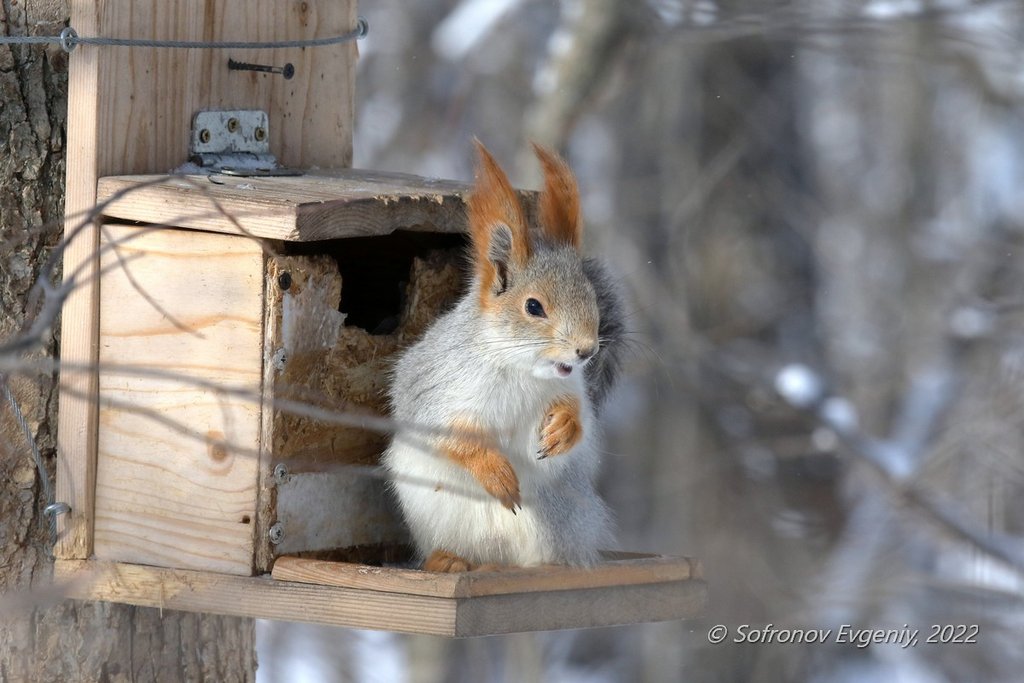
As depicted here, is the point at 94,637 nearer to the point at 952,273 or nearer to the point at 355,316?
the point at 355,316

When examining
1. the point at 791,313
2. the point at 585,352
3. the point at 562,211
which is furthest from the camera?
the point at 791,313

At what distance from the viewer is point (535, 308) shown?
8.41 feet

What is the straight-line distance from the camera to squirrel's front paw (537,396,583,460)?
256cm

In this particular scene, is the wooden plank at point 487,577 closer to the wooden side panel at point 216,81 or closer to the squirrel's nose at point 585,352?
the squirrel's nose at point 585,352

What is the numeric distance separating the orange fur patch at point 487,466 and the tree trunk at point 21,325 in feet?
2.86

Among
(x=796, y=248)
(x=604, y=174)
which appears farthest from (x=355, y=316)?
(x=796, y=248)

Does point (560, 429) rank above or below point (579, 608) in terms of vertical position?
above

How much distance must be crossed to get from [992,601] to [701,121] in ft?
7.71

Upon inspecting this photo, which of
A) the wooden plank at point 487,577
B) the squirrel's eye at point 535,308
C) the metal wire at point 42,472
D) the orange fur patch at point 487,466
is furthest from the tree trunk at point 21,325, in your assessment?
the squirrel's eye at point 535,308

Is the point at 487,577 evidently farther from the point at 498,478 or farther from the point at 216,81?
the point at 216,81

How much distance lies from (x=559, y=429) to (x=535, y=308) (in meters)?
0.23

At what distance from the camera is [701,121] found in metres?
6.00

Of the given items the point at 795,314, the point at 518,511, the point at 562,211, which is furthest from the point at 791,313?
the point at 518,511

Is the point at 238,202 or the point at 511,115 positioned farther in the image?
the point at 511,115
